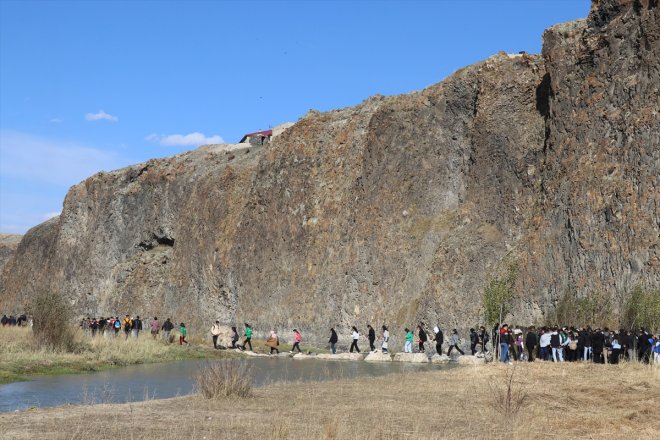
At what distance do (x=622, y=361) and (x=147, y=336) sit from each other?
3012 cm

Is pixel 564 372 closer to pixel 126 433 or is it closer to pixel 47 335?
pixel 126 433

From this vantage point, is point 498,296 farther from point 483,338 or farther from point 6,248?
point 6,248

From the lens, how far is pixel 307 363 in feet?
135

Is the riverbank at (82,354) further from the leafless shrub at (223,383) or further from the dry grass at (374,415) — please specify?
the dry grass at (374,415)

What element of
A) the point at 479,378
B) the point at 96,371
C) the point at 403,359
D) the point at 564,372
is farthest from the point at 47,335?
the point at 564,372

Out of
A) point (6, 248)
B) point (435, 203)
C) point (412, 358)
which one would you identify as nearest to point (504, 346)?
point (412, 358)

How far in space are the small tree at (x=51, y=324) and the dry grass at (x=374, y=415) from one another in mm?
16856

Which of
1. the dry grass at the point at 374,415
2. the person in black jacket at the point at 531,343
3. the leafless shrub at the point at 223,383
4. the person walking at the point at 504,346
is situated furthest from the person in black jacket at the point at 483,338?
the leafless shrub at the point at 223,383

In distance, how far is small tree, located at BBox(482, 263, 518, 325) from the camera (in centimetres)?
4534

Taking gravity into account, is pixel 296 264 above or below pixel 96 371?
above

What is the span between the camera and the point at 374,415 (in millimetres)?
18406

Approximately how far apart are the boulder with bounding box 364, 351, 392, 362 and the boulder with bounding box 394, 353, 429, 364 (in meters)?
0.43

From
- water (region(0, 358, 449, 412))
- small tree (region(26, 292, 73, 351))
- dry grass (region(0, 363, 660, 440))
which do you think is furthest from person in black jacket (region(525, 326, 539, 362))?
small tree (region(26, 292, 73, 351))

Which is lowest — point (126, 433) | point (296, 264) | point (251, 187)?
point (126, 433)
